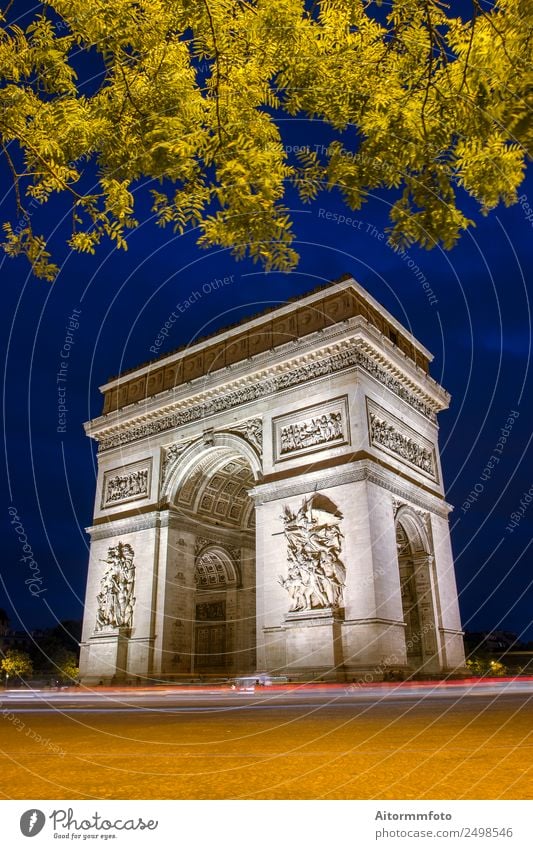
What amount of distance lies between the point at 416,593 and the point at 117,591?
10627 mm

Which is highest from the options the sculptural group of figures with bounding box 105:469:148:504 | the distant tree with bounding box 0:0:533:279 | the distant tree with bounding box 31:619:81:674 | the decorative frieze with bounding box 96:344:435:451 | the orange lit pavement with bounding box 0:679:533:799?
the decorative frieze with bounding box 96:344:435:451

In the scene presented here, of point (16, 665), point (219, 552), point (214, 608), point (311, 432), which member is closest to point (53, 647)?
point (16, 665)

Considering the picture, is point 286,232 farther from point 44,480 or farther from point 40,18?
point 44,480

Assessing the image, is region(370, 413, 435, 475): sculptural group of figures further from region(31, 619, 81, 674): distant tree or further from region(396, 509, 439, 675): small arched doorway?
region(31, 619, 81, 674): distant tree

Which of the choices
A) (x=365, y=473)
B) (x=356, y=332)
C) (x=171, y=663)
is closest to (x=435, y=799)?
(x=365, y=473)

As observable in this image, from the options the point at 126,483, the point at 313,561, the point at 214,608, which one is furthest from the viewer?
the point at 214,608

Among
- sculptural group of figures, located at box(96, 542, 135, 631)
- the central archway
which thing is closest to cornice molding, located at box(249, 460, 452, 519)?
the central archway

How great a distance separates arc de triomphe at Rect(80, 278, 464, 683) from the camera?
1627 cm

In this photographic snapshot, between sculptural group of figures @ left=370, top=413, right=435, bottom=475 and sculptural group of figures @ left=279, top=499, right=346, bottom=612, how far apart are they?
3118mm

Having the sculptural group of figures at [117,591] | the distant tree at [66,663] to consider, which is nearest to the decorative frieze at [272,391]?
the sculptural group of figures at [117,591]

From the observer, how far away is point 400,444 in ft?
64.7

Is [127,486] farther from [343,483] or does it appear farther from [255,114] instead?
[255,114]

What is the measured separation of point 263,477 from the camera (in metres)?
19.1

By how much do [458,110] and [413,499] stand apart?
639 inches
